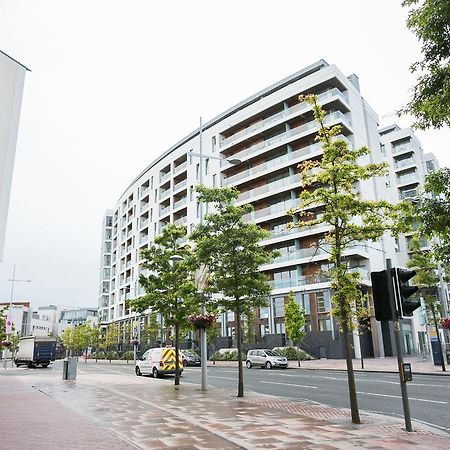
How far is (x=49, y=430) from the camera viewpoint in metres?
8.63

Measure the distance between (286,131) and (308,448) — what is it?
144ft

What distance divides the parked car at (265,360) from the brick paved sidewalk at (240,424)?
18.3 meters

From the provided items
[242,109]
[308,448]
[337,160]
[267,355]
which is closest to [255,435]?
[308,448]

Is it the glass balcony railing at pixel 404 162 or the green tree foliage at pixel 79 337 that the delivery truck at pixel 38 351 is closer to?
the green tree foliage at pixel 79 337

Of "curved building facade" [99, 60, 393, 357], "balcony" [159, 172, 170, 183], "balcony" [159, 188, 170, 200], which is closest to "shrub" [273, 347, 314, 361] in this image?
"curved building facade" [99, 60, 393, 357]

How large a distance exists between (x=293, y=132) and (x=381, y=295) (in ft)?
132

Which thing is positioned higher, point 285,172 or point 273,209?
point 285,172

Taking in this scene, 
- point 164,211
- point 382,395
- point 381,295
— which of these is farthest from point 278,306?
point 381,295

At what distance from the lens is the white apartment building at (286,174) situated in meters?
42.7

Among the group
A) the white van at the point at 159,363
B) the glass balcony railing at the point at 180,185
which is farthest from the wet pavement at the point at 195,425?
the glass balcony railing at the point at 180,185

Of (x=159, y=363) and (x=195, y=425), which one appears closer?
(x=195, y=425)

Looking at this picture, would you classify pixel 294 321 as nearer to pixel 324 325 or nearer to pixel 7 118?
pixel 324 325

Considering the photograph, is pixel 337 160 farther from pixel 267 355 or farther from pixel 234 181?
pixel 234 181

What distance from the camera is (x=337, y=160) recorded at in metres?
11.0
